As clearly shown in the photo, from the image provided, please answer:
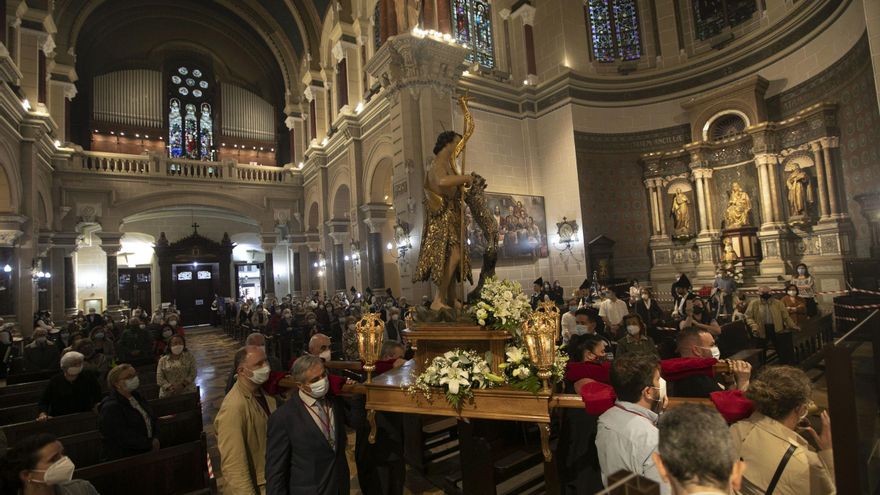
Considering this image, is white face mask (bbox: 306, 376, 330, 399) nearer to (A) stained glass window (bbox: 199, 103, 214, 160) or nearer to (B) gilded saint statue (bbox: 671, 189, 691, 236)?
(B) gilded saint statue (bbox: 671, 189, 691, 236)

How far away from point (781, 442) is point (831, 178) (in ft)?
41.6

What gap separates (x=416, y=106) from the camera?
1245cm

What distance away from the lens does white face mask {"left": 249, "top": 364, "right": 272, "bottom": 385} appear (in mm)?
2972

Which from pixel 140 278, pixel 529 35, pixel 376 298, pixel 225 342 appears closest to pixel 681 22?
pixel 529 35

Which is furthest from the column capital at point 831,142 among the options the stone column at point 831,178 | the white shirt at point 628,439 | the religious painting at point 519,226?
the white shirt at point 628,439

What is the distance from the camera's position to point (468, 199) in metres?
3.71

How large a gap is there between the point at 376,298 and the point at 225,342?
555 centimetres

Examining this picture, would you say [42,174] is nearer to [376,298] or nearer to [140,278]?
[140,278]

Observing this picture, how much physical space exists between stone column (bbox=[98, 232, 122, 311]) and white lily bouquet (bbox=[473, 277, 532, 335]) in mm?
20208

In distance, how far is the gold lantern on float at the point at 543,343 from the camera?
2.64 m

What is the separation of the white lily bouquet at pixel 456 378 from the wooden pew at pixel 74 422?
2.67 metres

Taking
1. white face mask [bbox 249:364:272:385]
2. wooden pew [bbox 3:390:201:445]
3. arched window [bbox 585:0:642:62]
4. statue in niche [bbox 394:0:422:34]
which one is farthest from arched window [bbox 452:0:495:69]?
white face mask [bbox 249:364:272:385]

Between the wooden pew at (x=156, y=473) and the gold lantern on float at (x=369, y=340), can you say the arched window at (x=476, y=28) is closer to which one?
the gold lantern on float at (x=369, y=340)

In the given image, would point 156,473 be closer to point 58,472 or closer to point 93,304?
point 58,472
